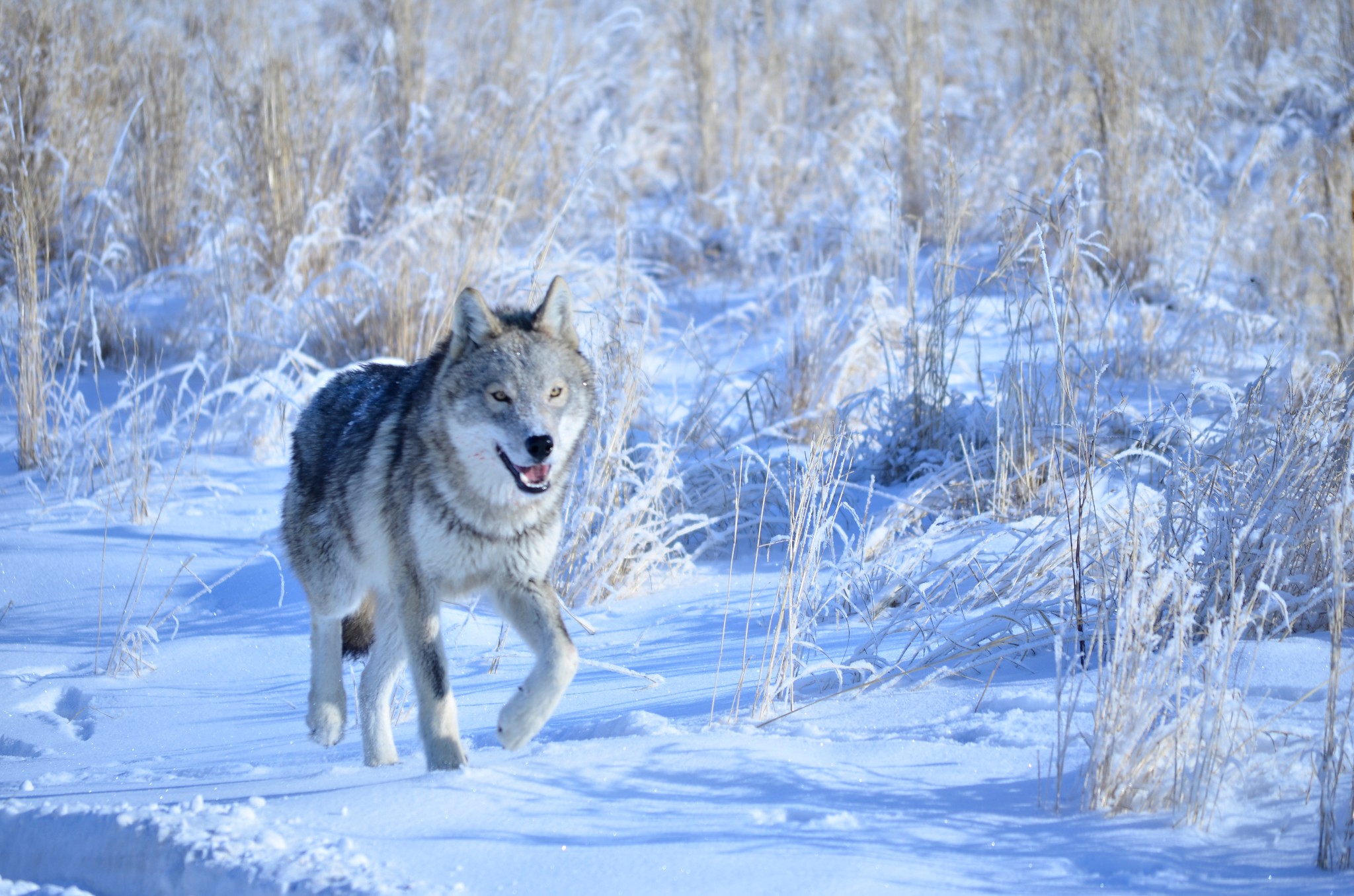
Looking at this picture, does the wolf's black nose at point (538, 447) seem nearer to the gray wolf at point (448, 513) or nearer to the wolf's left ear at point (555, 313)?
the gray wolf at point (448, 513)

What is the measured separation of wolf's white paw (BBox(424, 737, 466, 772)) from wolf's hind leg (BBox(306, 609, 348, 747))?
682 millimetres

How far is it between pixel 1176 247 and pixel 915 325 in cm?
340

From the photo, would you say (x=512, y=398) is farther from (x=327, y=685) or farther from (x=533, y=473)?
(x=327, y=685)

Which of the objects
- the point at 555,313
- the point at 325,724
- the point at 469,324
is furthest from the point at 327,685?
the point at 555,313

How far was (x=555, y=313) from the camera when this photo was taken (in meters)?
3.64

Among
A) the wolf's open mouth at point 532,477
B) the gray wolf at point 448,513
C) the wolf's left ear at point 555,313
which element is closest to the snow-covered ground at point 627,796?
the gray wolf at point 448,513

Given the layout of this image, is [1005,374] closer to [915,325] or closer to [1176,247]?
[915,325]

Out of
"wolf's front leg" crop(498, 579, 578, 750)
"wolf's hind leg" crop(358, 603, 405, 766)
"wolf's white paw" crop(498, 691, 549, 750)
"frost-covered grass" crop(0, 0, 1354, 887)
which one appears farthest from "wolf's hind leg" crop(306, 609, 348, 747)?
"frost-covered grass" crop(0, 0, 1354, 887)

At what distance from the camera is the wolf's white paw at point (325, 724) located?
3607 mm

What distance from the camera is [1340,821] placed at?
2209mm

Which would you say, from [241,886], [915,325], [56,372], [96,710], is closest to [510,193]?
[56,372]

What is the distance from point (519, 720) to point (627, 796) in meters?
0.53

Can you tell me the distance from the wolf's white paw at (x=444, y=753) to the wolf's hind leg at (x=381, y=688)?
26cm

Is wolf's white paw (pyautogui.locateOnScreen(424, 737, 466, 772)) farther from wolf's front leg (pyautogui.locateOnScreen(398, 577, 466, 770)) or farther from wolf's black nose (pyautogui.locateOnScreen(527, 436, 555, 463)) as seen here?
wolf's black nose (pyautogui.locateOnScreen(527, 436, 555, 463))
